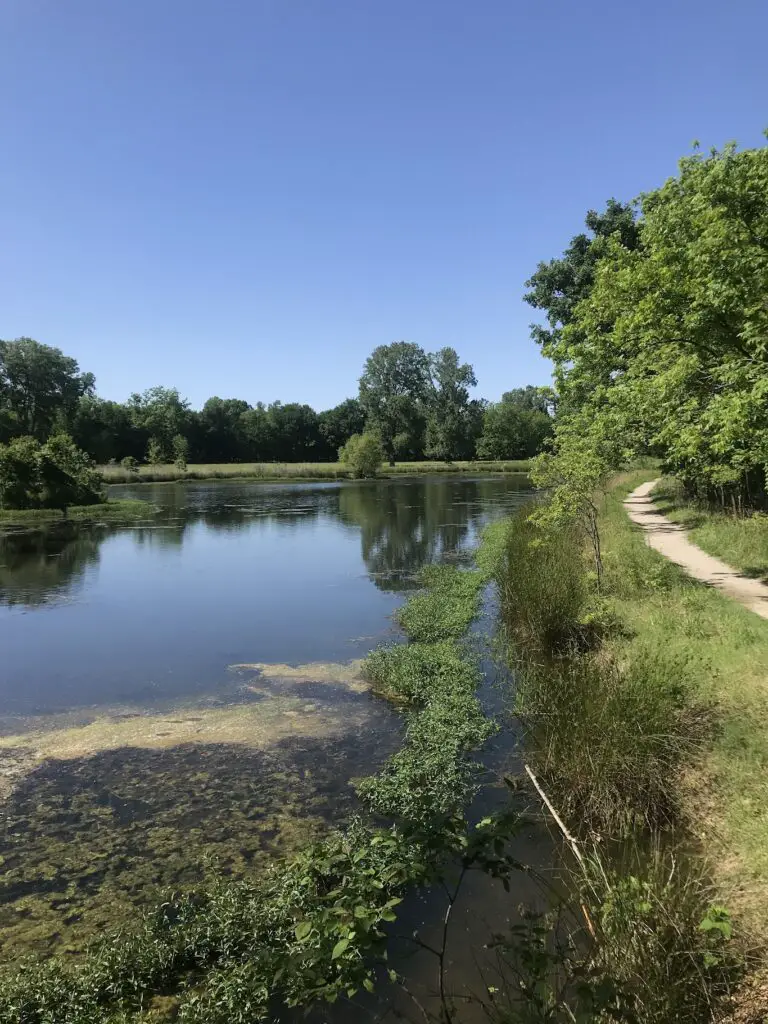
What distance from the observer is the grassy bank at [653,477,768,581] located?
13.9 metres

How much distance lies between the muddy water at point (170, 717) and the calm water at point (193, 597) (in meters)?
0.07

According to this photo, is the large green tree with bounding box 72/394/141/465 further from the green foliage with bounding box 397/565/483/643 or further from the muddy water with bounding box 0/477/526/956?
the green foliage with bounding box 397/565/483/643

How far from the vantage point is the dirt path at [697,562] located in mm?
10859

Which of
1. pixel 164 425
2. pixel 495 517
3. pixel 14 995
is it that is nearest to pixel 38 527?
pixel 495 517

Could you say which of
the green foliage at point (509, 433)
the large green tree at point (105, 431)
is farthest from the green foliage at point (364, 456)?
the large green tree at point (105, 431)

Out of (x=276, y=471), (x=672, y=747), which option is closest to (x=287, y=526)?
(x=672, y=747)

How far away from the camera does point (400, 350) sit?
102 m

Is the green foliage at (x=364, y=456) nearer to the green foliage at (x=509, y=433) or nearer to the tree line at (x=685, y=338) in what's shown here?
the green foliage at (x=509, y=433)

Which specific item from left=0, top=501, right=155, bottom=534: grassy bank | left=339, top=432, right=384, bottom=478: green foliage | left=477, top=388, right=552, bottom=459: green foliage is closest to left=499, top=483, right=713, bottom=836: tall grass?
left=0, top=501, right=155, bottom=534: grassy bank

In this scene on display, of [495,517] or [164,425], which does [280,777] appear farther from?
[164,425]

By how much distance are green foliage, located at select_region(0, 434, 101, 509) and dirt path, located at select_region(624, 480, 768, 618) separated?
3191 centimetres

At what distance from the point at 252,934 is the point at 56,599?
50.2 ft

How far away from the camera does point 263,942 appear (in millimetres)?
4621

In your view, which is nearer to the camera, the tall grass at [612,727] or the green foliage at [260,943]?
the green foliage at [260,943]
